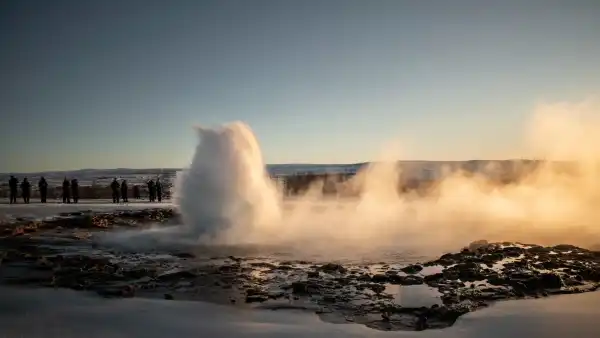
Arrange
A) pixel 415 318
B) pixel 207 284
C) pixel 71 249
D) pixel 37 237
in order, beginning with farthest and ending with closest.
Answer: pixel 37 237, pixel 71 249, pixel 207 284, pixel 415 318

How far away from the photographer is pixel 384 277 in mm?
9164

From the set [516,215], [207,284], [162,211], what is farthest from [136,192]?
[207,284]

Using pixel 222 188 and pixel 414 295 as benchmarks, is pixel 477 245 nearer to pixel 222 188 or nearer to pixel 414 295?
pixel 414 295

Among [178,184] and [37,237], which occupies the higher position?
[178,184]

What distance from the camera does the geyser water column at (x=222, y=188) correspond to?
16041mm

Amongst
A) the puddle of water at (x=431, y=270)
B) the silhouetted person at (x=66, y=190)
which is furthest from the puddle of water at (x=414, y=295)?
the silhouetted person at (x=66, y=190)

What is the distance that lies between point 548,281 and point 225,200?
33.9 ft

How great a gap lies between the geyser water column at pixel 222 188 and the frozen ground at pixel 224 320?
792cm

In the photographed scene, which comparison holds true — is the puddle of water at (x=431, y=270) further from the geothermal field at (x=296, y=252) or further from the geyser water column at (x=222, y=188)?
the geyser water column at (x=222, y=188)

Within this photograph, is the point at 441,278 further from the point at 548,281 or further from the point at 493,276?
the point at 548,281

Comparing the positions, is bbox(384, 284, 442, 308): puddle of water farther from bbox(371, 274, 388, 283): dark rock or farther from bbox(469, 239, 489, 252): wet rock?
bbox(469, 239, 489, 252): wet rock

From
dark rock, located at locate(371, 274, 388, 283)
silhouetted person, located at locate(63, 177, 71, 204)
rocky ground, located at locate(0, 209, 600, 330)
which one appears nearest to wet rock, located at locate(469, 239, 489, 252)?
rocky ground, located at locate(0, 209, 600, 330)

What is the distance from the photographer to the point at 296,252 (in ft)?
41.0

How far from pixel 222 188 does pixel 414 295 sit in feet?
31.4
